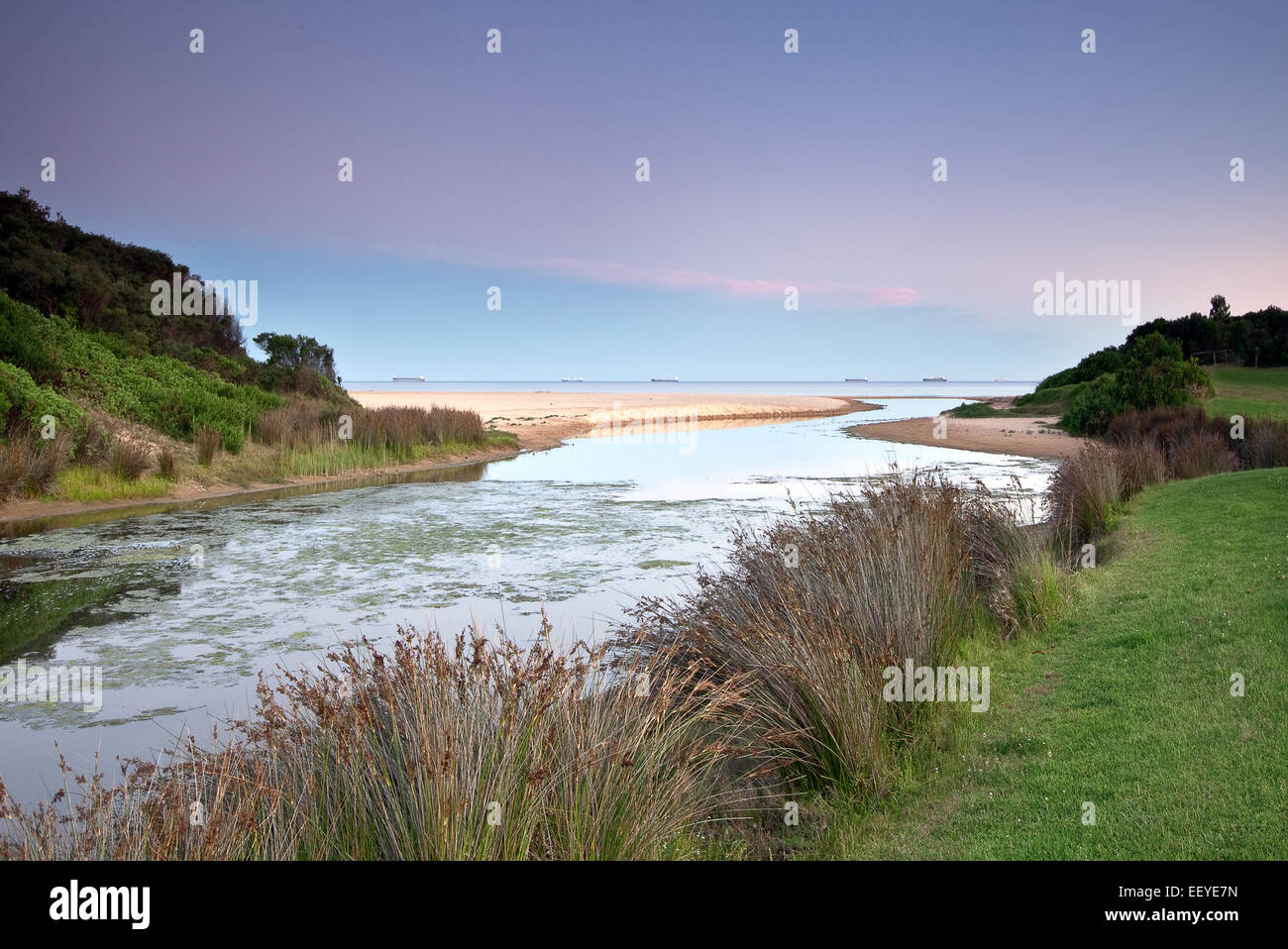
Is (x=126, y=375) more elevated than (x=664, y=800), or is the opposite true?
(x=126, y=375)

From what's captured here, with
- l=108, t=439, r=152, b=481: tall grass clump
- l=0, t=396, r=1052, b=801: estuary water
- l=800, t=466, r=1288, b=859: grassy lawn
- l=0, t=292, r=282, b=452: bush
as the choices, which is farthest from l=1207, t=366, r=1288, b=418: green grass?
l=0, t=292, r=282, b=452: bush

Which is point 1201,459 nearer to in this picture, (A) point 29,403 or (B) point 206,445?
(B) point 206,445

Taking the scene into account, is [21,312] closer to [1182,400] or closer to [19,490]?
[19,490]

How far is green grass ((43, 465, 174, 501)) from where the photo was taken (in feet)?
46.4

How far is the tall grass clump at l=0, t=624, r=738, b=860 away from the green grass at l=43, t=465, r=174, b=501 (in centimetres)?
1317

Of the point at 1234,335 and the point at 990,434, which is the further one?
the point at 1234,335

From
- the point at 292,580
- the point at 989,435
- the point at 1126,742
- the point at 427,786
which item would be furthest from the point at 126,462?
the point at 989,435

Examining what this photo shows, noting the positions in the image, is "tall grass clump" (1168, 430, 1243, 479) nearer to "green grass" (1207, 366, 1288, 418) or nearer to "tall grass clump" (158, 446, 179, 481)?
"green grass" (1207, 366, 1288, 418)

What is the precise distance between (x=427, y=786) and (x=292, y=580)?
7050 millimetres

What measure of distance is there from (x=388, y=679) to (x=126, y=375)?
2003 cm

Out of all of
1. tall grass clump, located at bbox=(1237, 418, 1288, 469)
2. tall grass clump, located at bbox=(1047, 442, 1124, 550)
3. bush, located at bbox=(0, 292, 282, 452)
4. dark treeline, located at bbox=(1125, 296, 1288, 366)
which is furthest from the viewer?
dark treeline, located at bbox=(1125, 296, 1288, 366)

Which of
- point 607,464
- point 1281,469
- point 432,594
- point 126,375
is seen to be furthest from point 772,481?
point 126,375

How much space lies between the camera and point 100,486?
1477 centimetres
